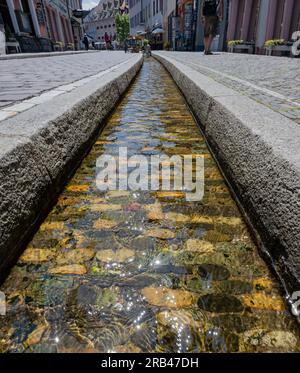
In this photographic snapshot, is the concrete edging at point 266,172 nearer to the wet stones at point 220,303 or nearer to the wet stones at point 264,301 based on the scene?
the wet stones at point 264,301

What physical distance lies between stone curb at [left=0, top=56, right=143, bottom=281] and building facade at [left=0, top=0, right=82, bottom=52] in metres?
17.9

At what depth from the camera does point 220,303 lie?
4.42 feet

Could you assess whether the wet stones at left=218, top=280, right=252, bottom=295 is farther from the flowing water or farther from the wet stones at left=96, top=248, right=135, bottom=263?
the wet stones at left=96, top=248, right=135, bottom=263

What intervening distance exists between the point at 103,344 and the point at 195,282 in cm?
55

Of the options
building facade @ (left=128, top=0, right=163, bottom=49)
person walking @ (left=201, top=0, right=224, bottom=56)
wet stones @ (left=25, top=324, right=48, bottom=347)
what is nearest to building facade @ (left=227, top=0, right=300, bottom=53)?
person walking @ (left=201, top=0, right=224, bottom=56)

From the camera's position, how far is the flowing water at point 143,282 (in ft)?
3.94

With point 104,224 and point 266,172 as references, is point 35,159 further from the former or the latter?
point 266,172

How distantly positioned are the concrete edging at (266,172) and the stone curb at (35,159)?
1364 millimetres

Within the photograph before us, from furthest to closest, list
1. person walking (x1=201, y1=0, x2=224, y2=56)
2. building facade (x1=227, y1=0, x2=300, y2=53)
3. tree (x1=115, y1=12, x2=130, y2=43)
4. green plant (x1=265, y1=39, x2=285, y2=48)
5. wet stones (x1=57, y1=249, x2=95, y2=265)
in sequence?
tree (x1=115, y1=12, x2=130, y2=43)
building facade (x1=227, y1=0, x2=300, y2=53)
green plant (x1=265, y1=39, x2=285, y2=48)
person walking (x1=201, y1=0, x2=224, y2=56)
wet stones (x1=57, y1=249, x2=95, y2=265)

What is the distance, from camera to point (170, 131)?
12.2 ft

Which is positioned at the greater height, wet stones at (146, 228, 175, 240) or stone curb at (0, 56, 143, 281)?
stone curb at (0, 56, 143, 281)

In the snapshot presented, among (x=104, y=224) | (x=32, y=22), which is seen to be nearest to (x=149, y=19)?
(x=32, y=22)

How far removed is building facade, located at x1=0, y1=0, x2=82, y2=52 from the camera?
1797 cm

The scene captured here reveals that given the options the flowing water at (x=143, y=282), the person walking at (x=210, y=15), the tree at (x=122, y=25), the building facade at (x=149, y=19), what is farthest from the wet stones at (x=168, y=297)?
the tree at (x=122, y=25)
